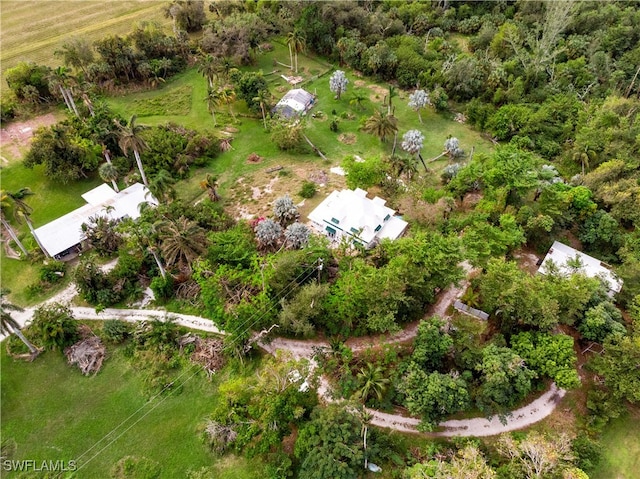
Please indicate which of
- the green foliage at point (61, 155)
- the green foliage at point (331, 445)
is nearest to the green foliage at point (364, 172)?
the green foliage at point (331, 445)

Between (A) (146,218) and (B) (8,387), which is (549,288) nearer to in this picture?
(A) (146,218)

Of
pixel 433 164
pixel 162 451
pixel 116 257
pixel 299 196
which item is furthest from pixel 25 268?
pixel 433 164

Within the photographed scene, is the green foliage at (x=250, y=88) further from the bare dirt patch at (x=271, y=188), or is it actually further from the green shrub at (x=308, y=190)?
the green shrub at (x=308, y=190)

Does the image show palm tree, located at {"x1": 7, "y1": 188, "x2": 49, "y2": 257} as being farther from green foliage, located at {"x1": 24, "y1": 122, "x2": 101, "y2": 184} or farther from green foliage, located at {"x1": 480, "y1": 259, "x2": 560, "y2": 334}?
green foliage, located at {"x1": 480, "y1": 259, "x2": 560, "y2": 334}

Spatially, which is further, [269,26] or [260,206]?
[269,26]

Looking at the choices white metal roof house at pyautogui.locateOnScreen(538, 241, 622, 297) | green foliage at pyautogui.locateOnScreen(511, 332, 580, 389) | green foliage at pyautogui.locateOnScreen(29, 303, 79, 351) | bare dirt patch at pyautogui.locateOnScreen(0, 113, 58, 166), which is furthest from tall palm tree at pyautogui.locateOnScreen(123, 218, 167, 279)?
white metal roof house at pyautogui.locateOnScreen(538, 241, 622, 297)

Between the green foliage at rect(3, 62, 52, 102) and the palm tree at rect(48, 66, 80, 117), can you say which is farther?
the green foliage at rect(3, 62, 52, 102)
